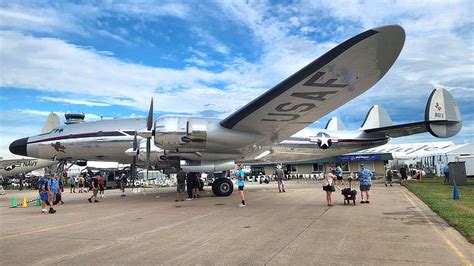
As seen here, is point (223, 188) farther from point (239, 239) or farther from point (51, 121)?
point (51, 121)

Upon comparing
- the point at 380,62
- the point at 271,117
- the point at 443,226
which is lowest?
the point at 443,226

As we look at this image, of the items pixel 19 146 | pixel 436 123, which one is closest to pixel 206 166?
pixel 19 146

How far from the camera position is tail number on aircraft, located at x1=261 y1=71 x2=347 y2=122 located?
443 inches

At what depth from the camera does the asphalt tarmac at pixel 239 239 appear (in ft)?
18.9

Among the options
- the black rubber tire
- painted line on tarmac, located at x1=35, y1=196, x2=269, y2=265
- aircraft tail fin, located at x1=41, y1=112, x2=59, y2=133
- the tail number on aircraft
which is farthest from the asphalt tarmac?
aircraft tail fin, located at x1=41, y1=112, x2=59, y2=133

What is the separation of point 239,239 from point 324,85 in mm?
6436

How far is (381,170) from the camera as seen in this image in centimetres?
5069

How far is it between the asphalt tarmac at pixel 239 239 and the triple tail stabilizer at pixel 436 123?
11.2 m

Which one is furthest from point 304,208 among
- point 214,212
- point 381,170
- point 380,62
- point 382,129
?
point 381,170

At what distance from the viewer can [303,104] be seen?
503 inches

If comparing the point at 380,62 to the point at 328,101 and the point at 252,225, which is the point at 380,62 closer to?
the point at 328,101

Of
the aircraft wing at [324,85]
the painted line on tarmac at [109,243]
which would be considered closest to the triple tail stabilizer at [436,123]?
the aircraft wing at [324,85]

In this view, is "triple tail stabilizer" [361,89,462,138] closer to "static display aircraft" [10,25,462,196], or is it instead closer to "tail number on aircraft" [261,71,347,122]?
"static display aircraft" [10,25,462,196]

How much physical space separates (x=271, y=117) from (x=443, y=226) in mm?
6935
